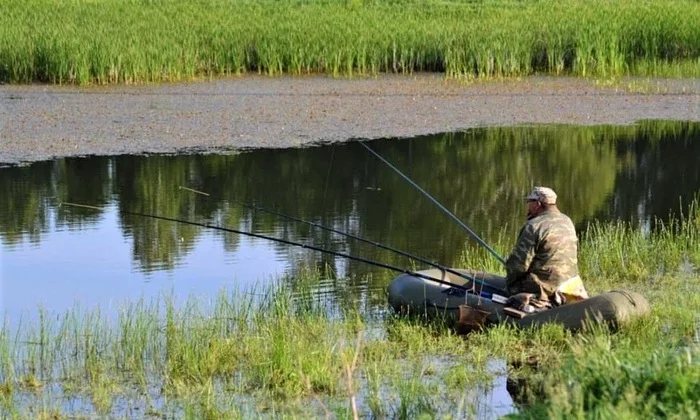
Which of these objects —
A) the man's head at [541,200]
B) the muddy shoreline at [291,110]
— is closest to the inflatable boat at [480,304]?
the man's head at [541,200]

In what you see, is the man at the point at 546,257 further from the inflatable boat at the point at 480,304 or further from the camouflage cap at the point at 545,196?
the inflatable boat at the point at 480,304

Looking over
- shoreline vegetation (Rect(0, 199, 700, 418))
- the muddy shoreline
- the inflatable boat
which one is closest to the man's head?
the inflatable boat

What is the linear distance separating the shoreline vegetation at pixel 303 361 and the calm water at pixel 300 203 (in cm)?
108

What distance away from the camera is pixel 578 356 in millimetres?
5500

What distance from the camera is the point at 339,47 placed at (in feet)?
76.3

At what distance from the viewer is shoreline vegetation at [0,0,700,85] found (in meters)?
21.2

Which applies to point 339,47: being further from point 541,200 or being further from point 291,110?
point 541,200

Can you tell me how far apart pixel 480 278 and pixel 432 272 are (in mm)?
332

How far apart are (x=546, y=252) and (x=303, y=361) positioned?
1.82 m

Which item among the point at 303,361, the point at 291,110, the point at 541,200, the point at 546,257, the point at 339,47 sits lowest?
the point at 303,361

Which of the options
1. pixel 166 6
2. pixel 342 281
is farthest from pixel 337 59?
pixel 342 281

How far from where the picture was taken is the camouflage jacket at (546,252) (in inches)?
304

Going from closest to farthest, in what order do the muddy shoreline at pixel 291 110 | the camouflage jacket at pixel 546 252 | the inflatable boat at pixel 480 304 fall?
the inflatable boat at pixel 480 304
the camouflage jacket at pixel 546 252
the muddy shoreline at pixel 291 110

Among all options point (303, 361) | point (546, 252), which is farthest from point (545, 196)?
point (303, 361)
